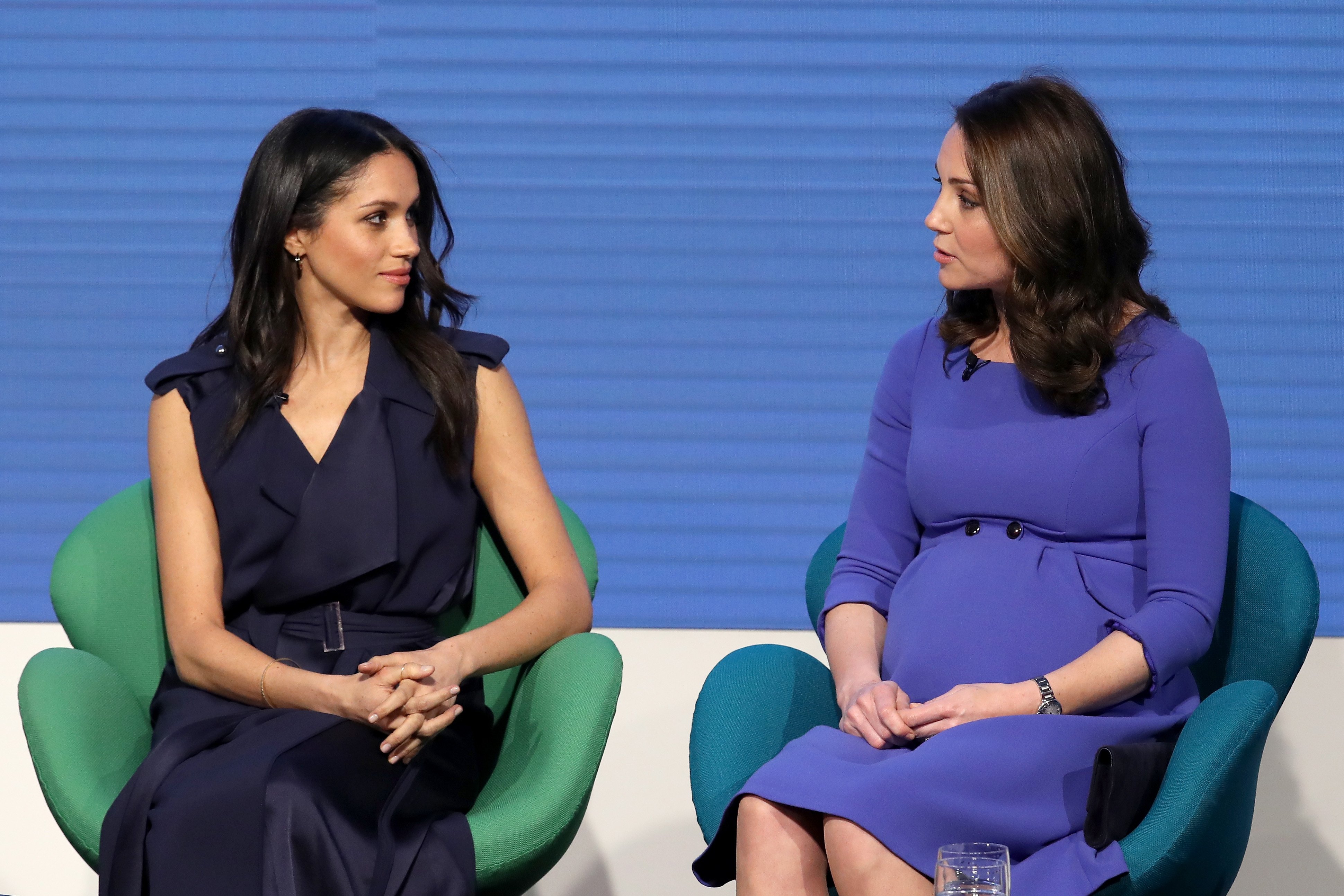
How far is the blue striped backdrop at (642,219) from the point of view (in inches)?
150

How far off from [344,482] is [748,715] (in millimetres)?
827

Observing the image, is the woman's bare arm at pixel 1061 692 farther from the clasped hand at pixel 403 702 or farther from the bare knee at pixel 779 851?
the clasped hand at pixel 403 702

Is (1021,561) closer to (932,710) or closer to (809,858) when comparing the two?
(932,710)

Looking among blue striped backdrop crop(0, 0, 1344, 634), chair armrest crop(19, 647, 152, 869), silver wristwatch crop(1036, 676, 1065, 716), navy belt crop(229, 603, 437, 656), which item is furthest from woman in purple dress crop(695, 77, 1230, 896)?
blue striped backdrop crop(0, 0, 1344, 634)

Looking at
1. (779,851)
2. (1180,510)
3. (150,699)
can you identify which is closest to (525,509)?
(150,699)

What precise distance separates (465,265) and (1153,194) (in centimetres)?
166

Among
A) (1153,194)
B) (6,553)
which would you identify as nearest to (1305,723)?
(1153,194)

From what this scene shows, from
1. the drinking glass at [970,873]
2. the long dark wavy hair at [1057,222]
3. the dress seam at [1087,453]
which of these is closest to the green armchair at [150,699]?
the drinking glass at [970,873]

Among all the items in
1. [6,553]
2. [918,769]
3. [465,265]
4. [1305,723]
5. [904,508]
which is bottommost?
[1305,723]

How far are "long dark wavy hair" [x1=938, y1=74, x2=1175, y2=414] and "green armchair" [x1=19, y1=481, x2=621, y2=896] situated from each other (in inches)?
35.4

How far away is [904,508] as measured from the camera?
9.20 feet

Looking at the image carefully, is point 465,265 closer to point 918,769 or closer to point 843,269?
point 843,269

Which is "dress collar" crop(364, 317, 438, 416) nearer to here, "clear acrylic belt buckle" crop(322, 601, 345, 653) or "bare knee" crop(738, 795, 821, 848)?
"clear acrylic belt buckle" crop(322, 601, 345, 653)

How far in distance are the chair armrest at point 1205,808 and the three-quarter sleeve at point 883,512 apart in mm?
609
